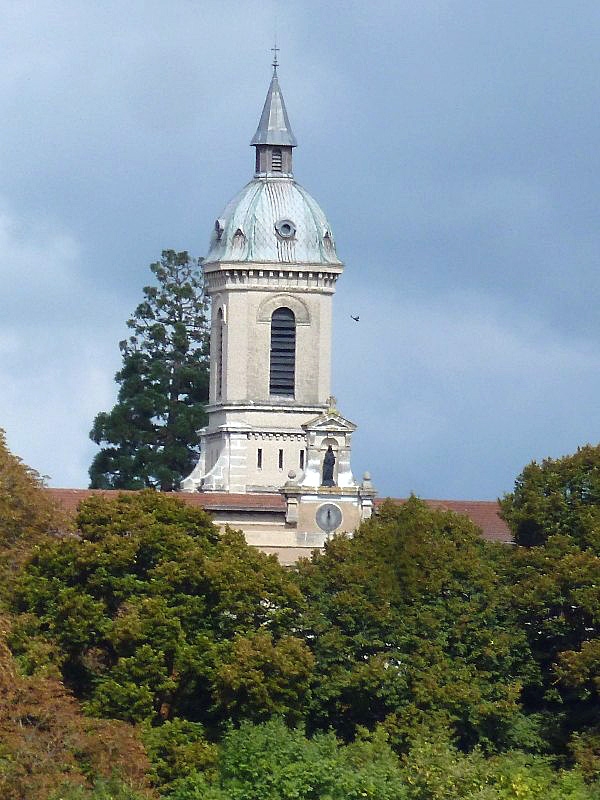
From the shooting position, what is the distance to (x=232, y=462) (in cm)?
11756

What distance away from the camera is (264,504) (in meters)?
109

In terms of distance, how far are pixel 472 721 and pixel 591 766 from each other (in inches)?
121

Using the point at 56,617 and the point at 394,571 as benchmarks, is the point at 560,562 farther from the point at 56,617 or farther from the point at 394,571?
the point at 56,617

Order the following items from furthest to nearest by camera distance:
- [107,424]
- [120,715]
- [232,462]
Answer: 1. [107,424]
2. [232,462]
3. [120,715]

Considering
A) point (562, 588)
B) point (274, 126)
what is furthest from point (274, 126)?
point (562, 588)

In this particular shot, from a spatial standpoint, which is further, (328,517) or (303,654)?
(328,517)

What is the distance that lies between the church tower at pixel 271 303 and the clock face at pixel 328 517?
482 inches

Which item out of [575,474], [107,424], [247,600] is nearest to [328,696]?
[247,600]

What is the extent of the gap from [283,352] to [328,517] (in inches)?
576

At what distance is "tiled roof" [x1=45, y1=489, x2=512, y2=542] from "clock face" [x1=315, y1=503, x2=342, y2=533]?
3.68ft

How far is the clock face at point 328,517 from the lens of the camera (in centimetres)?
10538

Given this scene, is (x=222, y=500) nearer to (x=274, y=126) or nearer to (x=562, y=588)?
(x=274, y=126)

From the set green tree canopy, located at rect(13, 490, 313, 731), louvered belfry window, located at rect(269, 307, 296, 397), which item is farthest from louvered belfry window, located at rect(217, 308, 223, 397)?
green tree canopy, located at rect(13, 490, 313, 731)

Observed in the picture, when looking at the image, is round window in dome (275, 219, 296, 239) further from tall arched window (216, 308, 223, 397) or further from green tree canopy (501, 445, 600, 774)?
green tree canopy (501, 445, 600, 774)
